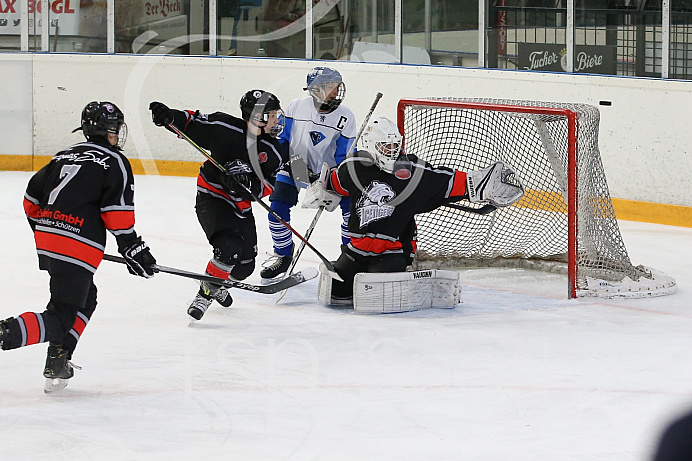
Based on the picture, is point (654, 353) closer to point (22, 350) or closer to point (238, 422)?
point (238, 422)

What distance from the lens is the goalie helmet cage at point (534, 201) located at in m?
4.27

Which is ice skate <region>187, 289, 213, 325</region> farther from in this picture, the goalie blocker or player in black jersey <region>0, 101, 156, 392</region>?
player in black jersey <region>0, 101, 156, 392</region>

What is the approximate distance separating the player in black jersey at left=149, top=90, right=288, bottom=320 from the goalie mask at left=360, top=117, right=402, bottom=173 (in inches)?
13.9

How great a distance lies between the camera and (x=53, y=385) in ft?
9.47

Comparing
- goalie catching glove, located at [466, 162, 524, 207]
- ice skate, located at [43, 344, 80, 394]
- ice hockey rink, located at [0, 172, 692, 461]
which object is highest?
goalie catching glove, located at [466, 162, 524, 207]

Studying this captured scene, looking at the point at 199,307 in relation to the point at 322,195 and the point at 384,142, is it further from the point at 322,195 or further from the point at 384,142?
the point at 384,142

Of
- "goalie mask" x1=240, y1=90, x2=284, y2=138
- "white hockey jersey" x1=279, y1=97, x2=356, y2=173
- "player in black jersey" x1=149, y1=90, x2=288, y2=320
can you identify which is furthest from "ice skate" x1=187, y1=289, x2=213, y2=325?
"white hockey jersey" x1=279, y1=97, x2=356, y2=173

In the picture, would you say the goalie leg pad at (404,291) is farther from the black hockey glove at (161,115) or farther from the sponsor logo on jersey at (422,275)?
the black hockey glove at (161,115)

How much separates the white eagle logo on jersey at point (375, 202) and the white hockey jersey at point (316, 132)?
643mm

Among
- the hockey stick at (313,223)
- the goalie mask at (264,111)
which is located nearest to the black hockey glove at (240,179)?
the goalie mask at (264,111)

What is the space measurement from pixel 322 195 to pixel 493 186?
0.70 meters

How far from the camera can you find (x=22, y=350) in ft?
11.0

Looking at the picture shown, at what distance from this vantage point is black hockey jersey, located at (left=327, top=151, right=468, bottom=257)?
3.93 meters

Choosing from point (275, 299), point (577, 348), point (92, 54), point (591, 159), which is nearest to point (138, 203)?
point (92, 54)
